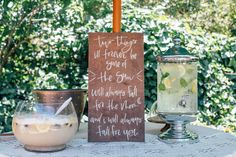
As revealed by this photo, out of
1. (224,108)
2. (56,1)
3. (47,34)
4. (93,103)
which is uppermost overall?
(56,1)

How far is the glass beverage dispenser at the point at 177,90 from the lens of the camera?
1.66 meters

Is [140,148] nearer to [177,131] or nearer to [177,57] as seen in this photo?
[177,131]

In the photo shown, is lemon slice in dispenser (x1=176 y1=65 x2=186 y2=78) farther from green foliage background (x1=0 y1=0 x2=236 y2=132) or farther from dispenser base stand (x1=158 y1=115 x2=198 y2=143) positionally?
green foliage background (x1=0 y1=0 x2=236 y2=132)

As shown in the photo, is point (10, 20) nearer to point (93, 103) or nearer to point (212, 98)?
point (212, 98)

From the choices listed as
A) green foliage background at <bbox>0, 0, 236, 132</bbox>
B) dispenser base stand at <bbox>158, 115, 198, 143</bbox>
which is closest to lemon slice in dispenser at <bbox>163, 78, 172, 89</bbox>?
dispenser base stand at <bbox>158, 115, 198, 143</bbox>

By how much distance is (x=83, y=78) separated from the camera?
3.72 m

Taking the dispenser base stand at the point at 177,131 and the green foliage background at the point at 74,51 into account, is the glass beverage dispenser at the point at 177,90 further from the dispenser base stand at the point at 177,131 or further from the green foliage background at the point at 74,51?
the green foliage background at the point at 74,51

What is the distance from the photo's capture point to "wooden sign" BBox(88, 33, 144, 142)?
163 centimetres

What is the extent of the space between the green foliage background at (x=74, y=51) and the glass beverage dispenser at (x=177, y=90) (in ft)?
6.38

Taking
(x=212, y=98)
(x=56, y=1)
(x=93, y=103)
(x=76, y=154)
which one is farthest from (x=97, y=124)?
(x=212, y=98)

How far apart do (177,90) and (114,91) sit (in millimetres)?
235

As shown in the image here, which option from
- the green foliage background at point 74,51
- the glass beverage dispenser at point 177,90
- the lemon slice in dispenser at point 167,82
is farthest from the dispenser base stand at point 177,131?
the green foliage background at point 74,51

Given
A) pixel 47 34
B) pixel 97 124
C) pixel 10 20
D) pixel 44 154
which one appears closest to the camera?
pixel 44 154

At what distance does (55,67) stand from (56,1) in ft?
1.86
